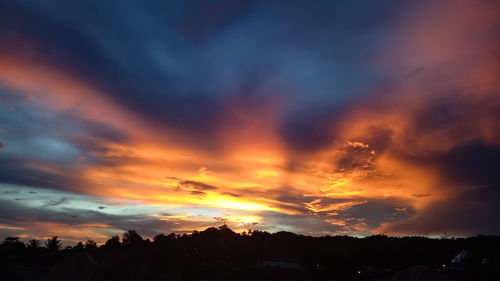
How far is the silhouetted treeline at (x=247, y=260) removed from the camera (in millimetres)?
63656

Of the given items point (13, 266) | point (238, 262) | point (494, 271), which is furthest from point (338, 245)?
point (13, 266)

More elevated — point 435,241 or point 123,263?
point 435,241

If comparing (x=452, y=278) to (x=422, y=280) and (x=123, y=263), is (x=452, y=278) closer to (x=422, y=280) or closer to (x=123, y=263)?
(x=422, y=280)

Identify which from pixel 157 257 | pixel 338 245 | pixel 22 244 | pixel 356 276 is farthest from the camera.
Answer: pixel 338 245

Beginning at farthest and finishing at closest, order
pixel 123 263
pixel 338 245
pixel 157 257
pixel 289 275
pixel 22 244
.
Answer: pixel 338 245 → pixel 22 244 → pixel 157 257 → pixel 123 263 → pixel 289 275

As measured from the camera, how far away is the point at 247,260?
97625 millimetres

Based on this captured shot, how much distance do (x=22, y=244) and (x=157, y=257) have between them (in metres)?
46.2

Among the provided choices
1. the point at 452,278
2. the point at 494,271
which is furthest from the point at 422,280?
the point at 494,271

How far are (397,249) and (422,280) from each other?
64321 millimetres

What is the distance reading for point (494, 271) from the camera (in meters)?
51.8

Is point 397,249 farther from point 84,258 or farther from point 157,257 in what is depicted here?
point 84,258

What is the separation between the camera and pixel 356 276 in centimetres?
6969

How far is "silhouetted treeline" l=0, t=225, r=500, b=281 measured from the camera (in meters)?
63.7

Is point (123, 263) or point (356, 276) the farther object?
point (123, 263)
